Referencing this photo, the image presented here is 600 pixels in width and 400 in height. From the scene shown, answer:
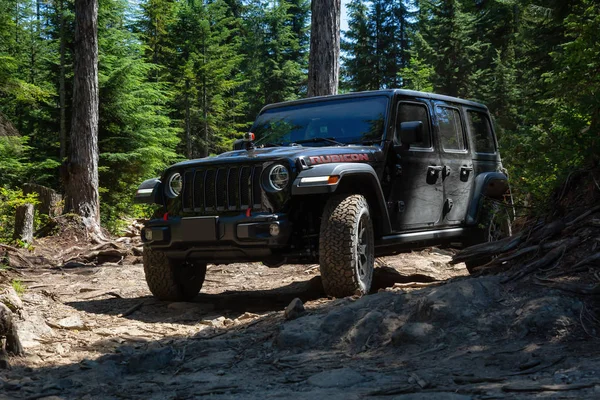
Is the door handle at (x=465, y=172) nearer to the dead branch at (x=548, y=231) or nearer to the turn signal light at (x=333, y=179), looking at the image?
the dead branch at (x=548, y=231)

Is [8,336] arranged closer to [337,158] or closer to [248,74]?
[337,158]

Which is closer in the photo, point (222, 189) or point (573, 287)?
point (573, 287)

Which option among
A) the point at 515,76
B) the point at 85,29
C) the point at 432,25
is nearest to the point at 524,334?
the point at 85,29

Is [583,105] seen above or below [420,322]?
above

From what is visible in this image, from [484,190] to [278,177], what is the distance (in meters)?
3.23

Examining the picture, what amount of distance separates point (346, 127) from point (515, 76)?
20.8 m

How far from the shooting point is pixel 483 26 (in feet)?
105

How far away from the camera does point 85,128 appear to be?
41.7 ft

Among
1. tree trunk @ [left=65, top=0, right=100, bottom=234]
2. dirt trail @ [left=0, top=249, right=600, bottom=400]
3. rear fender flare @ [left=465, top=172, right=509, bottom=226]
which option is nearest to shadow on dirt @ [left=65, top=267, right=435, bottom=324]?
dirt trail @ [left=0, top=249, right=600, bottom=400]

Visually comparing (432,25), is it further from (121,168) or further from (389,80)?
(121,168)

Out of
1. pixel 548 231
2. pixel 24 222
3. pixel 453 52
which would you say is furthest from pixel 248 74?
pixel 548 231

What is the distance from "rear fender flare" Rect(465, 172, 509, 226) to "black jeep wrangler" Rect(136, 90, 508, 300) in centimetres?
2

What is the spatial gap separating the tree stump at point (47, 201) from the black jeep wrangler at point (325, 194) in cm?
700

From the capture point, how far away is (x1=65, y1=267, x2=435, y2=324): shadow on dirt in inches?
246
